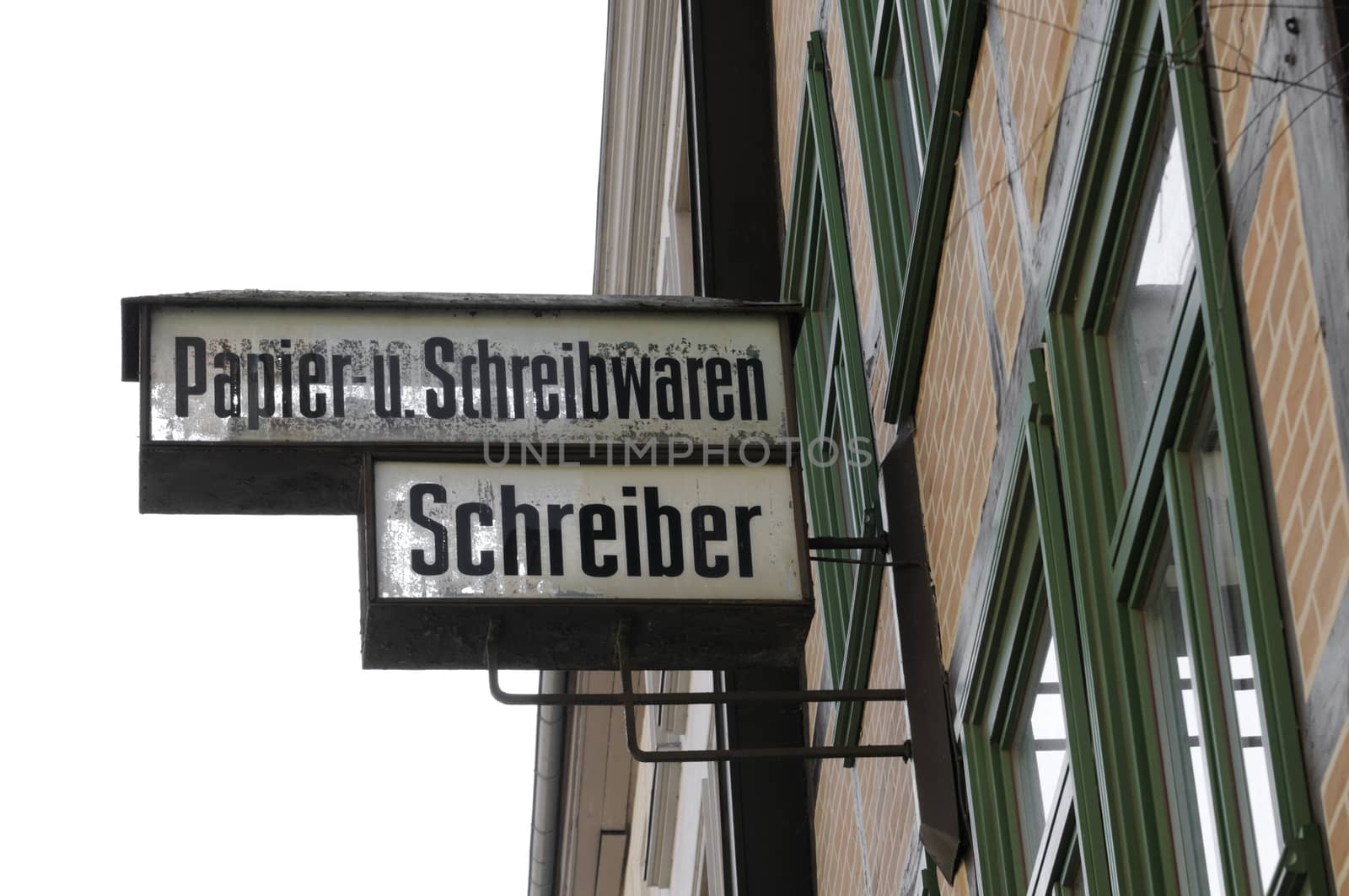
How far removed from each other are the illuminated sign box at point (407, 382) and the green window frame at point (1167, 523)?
70.3 inches

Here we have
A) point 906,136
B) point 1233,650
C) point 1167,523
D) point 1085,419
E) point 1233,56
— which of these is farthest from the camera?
point 906,136

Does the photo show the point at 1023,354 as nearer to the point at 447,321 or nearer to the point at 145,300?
the point at 447,321

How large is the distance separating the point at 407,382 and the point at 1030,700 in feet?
7.20

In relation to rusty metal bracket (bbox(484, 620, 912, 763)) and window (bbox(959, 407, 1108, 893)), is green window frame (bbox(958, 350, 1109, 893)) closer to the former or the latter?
window (bbox(959, 407, 1108, 893))

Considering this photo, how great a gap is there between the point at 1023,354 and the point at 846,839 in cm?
432

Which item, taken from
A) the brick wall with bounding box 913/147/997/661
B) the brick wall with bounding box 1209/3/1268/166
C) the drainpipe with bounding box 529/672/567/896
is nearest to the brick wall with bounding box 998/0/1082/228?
the brick wall with bounding box 913/147/997/661

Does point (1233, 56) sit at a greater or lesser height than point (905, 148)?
lesser

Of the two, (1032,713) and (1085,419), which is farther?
(1032,713)

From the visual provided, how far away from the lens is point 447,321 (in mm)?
7359

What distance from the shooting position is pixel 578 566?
22.3 ft

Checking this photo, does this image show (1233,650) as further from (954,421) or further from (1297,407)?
(954,421)

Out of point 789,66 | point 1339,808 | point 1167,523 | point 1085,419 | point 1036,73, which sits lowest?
point 1339,808

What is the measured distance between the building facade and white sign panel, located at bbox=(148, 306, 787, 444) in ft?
1.70

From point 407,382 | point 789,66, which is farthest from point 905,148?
point 789,66
